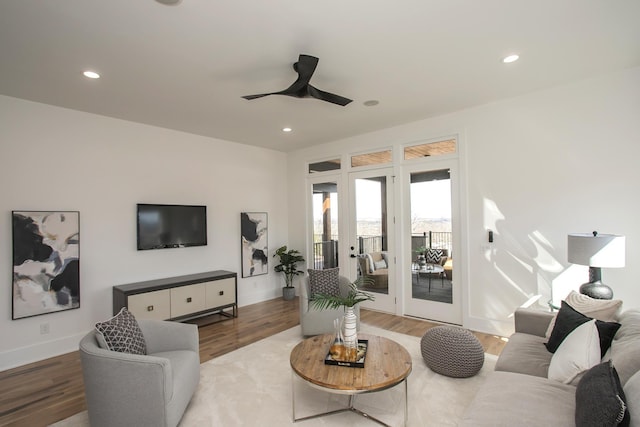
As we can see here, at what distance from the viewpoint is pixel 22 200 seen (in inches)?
139

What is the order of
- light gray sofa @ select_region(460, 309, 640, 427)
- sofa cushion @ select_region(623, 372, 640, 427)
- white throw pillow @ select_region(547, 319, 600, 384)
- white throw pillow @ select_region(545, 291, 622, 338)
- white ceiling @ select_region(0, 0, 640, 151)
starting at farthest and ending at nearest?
white throw pillow @ select_region(545, 291, 622, 338) → white ceiling @ select_region(0, 0, 640, 151) → white throw pillow @ select_region(547, 319, 600, 384) → light gray sofa @ select_region(460, 309, 640, 427) → sofa cushion @ select_region(623, 372, 640, 427)

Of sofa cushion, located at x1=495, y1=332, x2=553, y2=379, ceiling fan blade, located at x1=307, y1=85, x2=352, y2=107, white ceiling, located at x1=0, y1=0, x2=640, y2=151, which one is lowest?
sofa cushion, located at x1=495, y1=332, x2=553, y2=379

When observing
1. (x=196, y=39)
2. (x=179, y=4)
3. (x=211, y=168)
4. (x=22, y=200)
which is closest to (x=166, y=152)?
(x=211, y=168)

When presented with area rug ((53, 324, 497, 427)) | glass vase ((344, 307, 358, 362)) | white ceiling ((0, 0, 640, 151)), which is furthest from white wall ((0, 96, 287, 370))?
glass vase ((344, 307, 358, 362))

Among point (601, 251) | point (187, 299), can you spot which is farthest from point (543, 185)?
point (187, 299)

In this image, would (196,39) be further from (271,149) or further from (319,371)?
(271,149)

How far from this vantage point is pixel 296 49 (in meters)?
2.62

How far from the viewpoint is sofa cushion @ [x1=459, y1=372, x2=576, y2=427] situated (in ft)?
5.09

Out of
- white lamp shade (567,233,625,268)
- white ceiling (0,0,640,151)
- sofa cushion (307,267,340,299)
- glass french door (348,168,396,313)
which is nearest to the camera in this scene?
white ceiling (0,0,640,151)

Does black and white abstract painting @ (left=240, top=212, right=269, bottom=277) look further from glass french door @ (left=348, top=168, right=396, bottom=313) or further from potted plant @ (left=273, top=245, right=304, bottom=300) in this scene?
glass french door @ (left=348, top=168, right=396, bottom=313)

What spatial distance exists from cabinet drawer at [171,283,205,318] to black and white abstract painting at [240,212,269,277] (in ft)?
3.89

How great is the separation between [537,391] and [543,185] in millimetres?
2669

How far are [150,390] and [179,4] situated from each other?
2.51 m

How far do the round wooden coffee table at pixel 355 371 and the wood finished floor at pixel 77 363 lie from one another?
1512 mm
